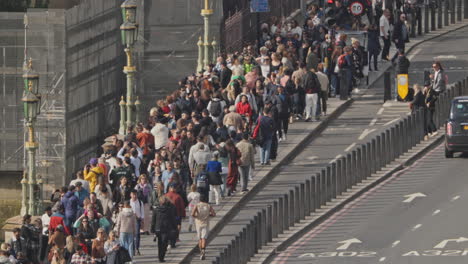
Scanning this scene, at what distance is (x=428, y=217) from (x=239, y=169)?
5205 mm

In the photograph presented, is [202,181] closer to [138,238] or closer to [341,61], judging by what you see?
[138,238]

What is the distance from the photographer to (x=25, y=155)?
61906 millimetres

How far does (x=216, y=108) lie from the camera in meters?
50.4

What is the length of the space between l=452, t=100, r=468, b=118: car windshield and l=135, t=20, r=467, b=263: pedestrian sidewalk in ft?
13.7

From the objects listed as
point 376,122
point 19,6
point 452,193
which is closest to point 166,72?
point 19,6

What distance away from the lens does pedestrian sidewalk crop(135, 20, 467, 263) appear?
42.9m

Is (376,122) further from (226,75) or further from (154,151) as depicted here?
(154,151)

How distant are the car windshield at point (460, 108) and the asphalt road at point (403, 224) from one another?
3.94 feet

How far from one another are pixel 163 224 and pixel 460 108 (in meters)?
12.1

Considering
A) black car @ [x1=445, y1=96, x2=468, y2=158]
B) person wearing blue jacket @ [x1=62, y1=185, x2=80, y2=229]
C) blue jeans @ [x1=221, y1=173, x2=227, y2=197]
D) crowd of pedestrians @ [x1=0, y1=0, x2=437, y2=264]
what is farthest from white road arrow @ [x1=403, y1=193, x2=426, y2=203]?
person wearing blue jacket @ [x1=62, y1=185, x2=80, y2=229]

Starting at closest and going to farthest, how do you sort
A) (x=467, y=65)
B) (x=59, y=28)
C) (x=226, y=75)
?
(x=226, y=75), (x=59, y=28), (x=467, y=65)

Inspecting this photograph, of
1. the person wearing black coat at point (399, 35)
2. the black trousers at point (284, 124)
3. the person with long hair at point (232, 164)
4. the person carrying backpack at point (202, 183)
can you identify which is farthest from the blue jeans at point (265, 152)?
the person wearing black coat at point (399, 35)

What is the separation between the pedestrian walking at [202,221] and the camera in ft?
140

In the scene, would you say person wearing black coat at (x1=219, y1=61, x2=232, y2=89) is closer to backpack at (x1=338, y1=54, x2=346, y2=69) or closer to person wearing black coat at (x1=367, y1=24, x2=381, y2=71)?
backpack at (x1=338, y1=54, x2=346, y2=69)
